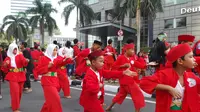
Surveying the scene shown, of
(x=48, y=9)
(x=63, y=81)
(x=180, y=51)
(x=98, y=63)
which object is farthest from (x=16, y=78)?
(x=48, y=9)

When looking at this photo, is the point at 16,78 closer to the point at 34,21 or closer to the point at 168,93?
the point at 168,93

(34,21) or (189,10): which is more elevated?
(189,10)

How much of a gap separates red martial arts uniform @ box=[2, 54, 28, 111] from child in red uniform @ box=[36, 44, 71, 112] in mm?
1553

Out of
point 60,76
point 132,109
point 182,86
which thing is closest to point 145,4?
point 60,76

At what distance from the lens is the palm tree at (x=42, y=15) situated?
40.6 meters

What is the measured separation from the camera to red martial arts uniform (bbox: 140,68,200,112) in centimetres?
304

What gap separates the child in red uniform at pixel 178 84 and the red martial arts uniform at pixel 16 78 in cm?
457

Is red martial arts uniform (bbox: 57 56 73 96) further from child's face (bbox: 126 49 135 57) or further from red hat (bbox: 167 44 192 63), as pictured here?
red hat (bbox: 167 44 192 63)

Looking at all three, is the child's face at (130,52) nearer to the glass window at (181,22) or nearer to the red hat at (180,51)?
the red hat at (180,51)

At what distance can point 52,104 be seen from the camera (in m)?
5.32

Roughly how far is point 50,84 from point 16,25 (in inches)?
1779

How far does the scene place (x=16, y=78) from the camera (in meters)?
7.02

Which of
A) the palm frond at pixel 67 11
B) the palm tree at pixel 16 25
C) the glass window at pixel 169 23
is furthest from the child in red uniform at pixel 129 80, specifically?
the palm tree at pixel 16 25

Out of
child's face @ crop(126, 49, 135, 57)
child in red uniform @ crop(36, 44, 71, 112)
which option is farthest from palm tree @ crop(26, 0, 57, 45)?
child in red uniform @ crop(36, 44, 71, 112)
